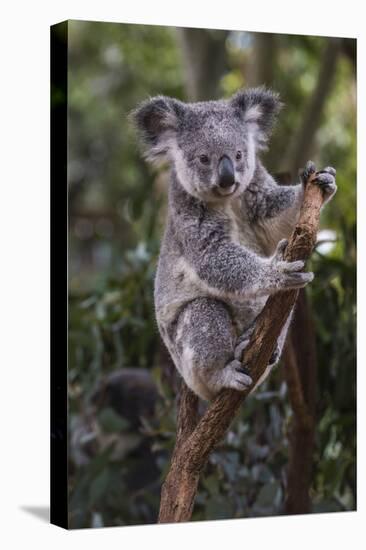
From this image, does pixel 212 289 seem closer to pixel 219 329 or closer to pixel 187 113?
pixel 219 329

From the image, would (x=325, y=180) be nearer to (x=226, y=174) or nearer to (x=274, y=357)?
(x=226, y=174)

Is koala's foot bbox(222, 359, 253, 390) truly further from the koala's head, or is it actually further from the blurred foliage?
the blurred foliage

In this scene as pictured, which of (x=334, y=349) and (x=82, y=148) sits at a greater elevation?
(x=82, y=148)

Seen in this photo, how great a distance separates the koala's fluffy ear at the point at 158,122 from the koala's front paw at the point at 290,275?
2.46 ft

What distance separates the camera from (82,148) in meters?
13.2

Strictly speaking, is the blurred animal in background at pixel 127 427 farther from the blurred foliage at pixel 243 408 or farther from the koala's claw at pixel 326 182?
the koala's claw at pixel 326 182

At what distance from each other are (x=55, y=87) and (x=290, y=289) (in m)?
1.47

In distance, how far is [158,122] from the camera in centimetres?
363

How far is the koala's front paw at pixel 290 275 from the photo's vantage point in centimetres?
312

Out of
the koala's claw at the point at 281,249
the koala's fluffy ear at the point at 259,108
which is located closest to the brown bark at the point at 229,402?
the koala's claw at the point at 281,249

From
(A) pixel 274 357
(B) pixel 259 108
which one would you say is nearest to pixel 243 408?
(A) pixel 274 357

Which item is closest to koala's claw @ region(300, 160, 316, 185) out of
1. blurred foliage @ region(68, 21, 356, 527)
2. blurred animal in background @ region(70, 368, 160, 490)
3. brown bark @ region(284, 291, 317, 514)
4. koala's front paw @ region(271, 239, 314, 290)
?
koala's front paw @ region(271, 239, 314, 290)

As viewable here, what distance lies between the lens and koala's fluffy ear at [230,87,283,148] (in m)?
3.61

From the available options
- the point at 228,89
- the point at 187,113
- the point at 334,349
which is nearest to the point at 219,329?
the point at 187,113
